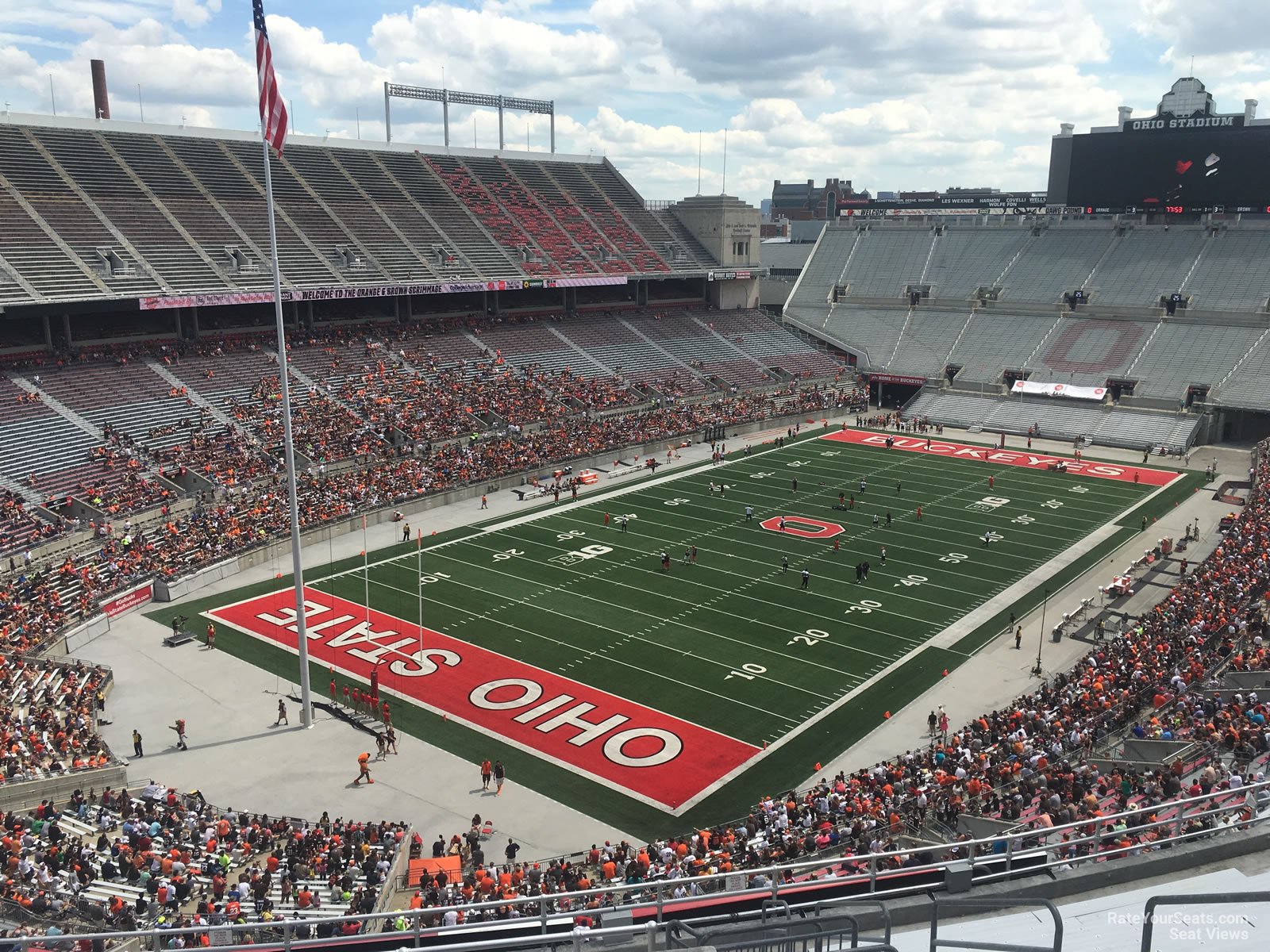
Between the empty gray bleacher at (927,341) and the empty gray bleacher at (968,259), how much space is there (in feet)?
6.95

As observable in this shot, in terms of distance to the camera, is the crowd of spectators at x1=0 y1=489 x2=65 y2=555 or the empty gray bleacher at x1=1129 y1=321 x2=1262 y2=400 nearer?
the crowd of spectators at x1=0 y1=489 x2=65 y2=555

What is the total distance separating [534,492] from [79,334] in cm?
2219

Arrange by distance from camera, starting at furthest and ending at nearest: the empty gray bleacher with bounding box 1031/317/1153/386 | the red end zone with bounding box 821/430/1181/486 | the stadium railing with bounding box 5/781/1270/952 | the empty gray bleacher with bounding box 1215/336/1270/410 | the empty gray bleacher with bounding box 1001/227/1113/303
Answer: the empty gray bleacher with bounding box 1001/227/1113/303 < the empty gray bleacher with bounding box 1031/317/1153/386 < the empty gray bleacher with bounding box 1215/336/1270/410 < the red end zone with bounding box 821/430/1181/486 < the stadium railing with bounding box 5/781/1270/952

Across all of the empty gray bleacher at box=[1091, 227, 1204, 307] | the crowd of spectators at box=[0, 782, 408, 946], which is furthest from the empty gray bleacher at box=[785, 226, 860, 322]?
the crowd of spectators at box=[0, 782, 408, 946]

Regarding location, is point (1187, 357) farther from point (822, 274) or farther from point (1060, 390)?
point (822, 274)

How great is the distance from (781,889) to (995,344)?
62.6m

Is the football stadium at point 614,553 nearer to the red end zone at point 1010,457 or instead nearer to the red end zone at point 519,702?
the red end zone at point 519,702

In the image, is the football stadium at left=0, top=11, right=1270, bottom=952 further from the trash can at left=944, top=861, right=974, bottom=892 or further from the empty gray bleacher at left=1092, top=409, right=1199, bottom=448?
the empty gray bleacher at left=1092, top=409, right=1199, bottom=448

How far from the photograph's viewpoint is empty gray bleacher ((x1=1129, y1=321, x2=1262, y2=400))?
56.6 m

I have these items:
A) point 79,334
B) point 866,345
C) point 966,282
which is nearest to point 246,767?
point 79,334

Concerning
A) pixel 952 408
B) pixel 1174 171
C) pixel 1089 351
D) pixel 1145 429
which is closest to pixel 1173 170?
pixel 1174 171

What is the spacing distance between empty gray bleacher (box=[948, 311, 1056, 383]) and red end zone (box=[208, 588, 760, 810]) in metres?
46.3

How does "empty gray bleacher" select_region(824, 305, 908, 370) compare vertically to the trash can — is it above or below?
above

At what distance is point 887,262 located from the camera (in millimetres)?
77750
